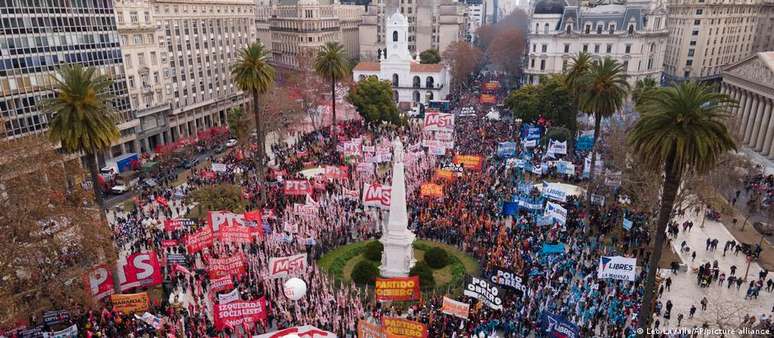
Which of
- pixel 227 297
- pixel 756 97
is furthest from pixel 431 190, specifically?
pixel 756 97

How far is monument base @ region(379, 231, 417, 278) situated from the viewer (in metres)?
33.0

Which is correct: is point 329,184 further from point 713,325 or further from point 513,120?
point 513,120

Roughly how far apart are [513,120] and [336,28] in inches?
2396

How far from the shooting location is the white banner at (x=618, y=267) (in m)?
28.4

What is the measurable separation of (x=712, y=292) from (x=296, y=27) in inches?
3820

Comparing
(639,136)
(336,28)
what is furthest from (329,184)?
(336,28)

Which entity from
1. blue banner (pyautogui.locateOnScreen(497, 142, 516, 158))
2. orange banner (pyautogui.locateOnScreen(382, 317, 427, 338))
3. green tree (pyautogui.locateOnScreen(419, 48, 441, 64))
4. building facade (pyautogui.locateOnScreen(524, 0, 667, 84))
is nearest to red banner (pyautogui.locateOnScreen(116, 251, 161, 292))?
orange banner (pyautogui.locateOnScreen(382, 317, 427, 338))

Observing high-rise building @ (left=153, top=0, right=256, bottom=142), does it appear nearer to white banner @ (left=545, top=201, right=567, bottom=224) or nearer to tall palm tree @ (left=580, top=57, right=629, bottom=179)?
tall palm tree @ (left=580, top=57, right=629, bottom=179)

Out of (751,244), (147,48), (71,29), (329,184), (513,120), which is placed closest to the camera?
(751,244)

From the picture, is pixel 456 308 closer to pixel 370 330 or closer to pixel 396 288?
pixel 396 288

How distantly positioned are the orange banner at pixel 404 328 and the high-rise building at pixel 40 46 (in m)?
31.9

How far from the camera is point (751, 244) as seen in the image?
4000 centimetres

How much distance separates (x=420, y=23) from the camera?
129000 mm

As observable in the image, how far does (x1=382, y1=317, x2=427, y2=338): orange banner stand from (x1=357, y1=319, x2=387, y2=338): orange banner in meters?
0.29
